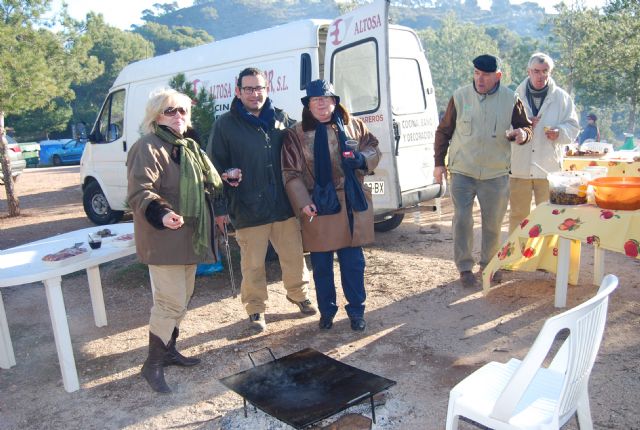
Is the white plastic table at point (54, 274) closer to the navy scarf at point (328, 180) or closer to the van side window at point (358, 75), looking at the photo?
the navy scarf at point (328, 180)

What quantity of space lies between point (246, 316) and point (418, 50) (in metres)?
3.91

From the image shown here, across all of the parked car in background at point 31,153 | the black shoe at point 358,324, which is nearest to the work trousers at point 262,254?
the black shoe at point 358,324

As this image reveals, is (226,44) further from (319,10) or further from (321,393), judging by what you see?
(319,10)

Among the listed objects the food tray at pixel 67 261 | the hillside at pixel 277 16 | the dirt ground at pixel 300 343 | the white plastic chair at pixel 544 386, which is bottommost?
the dirt ground at pixel 300 343

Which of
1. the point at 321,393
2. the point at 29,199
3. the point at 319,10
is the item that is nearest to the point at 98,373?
the point at 321,393

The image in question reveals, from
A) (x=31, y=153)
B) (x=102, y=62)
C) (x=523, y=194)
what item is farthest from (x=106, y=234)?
(x=102, y=62)

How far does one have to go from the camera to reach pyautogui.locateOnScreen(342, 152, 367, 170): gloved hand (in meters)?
3.81

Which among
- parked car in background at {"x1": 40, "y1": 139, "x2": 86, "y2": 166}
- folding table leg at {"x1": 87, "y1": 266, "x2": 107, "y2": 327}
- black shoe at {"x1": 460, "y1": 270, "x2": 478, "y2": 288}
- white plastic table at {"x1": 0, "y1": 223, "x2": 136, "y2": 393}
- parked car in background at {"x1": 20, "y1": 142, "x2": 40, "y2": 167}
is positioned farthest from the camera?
Result: parked car in background at {"x1": 40, "y1": 139, "x2": 86, "y2": 166}

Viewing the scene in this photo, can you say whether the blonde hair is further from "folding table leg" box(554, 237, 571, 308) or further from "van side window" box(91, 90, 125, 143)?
"van side window" box(91, 90, 125, 143)

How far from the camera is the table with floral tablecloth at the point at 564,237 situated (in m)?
3.45

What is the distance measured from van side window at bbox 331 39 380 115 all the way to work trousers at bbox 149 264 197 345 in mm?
2942

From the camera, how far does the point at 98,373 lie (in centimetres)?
376

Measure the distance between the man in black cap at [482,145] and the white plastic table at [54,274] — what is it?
2.73m

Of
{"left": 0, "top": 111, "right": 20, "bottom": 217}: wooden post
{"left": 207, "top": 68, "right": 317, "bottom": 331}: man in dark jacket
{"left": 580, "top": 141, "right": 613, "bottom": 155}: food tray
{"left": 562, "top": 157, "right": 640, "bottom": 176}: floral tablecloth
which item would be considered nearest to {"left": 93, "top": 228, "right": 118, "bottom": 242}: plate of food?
{"left": 207, "top": 68, "right": 317, "bottom": 331}: man in dark jacket
